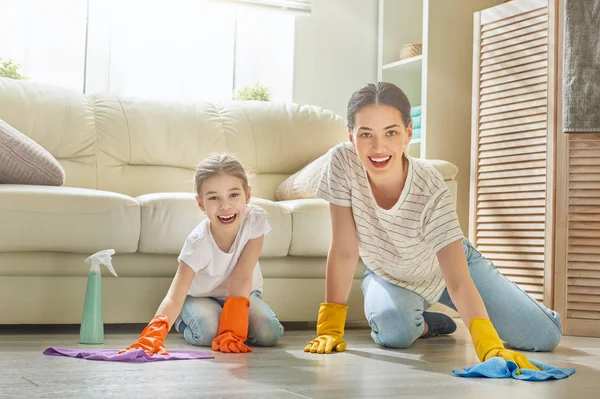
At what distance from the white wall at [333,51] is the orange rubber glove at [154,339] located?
245 centimetres

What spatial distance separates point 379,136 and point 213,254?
624 mm

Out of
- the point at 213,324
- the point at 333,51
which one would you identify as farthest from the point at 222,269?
the point at 333,51

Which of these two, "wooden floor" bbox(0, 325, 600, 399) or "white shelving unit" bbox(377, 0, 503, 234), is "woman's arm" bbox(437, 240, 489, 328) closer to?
"wooden floor" bbox(0, 325, 600, 399)

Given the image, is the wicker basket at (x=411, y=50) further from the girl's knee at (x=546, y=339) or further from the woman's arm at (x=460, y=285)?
the woman's arm at (x=460, y=285)

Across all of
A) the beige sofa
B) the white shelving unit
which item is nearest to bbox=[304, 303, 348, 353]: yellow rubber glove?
the beige sofa

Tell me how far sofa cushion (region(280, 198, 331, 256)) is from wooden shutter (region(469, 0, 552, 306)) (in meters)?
0.91

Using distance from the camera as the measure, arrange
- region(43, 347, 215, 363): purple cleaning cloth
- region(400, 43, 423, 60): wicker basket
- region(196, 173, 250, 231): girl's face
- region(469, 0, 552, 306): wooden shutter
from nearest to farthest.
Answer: region(43, 347, 215, 363): purple cleaning cloth → region(196, 173, 250, 231): girl's face → region(469, 0, 552, 306): wooden shutter → region(400, 43, 423, 60): wicker basket

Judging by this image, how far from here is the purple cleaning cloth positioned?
1731 millimetres

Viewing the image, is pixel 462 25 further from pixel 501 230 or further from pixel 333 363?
pixel 333 363

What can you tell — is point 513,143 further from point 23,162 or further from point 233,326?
point 23,162

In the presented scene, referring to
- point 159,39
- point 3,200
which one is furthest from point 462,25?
point 3,200

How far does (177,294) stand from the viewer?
208 centimetres

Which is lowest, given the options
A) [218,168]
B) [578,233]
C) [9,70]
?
[578,233]

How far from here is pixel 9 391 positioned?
1.30m
